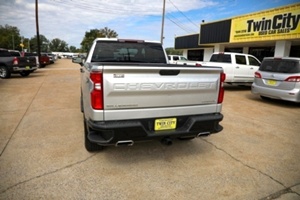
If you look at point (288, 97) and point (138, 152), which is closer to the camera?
point (138, 152)

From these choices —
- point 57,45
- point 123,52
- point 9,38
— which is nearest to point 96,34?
point 9,38

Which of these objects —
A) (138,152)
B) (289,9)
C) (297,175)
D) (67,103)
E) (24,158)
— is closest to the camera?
(297,175)

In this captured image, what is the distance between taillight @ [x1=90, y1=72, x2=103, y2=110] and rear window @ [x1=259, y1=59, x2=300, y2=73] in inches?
285

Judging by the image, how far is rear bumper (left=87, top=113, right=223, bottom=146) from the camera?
2.89 m

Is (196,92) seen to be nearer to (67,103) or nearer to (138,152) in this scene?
(138,152)

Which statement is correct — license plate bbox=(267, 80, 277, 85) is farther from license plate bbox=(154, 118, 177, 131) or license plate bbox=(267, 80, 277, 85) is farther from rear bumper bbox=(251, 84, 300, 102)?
license plate bbox=(154, 118, 177, 131)

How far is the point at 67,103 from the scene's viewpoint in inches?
297

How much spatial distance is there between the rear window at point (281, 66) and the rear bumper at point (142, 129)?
5648 millimetres

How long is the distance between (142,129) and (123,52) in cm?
222

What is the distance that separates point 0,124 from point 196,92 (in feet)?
15.4

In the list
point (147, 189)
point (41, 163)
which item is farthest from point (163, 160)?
point (41, 163)

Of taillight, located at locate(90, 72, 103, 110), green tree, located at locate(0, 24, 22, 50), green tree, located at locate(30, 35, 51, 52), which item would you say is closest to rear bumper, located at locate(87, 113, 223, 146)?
taillight, located at locate(90, 72, 103, 110)

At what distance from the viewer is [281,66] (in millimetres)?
7922

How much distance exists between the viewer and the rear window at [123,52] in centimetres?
460
